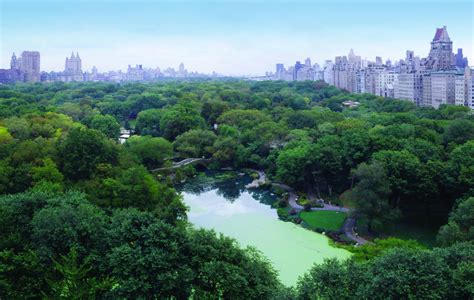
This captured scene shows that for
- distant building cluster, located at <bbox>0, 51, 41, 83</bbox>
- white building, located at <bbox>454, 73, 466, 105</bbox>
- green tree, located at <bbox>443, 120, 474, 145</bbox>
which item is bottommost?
green tree, located at <bbox>443, 120, 474, 145</bbox>

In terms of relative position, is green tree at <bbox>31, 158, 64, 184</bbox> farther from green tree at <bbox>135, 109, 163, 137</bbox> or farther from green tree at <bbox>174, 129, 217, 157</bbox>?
green tree at <bbox>135, 109, 163, 137</bbox>

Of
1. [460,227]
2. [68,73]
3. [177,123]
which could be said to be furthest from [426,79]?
[68,73]

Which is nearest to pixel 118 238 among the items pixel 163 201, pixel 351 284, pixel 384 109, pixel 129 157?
pixel 351 284

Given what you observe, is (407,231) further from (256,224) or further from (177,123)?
(177,123)

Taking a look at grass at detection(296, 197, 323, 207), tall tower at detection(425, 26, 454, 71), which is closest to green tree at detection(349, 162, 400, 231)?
Answer: grass at detection(296, 197, 323, 207)

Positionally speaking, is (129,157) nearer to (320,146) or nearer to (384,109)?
(320,146)

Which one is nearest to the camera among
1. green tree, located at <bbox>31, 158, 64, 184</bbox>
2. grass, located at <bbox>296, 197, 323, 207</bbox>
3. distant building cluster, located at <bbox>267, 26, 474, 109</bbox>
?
green tree, located at <bbox>31, 158, 64, 184</bbox>
